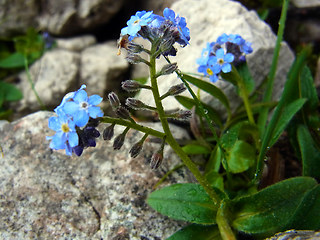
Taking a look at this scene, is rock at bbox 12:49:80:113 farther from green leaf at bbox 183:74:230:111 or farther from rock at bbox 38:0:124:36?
green leaf at bbox 183:74:230:111

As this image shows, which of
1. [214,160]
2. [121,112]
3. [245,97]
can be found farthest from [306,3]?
[121,112]

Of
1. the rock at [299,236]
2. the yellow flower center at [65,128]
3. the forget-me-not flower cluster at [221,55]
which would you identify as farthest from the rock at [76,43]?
the rock at [299,236]

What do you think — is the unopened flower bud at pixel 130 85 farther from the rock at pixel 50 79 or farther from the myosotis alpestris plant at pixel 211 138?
the rock at pixel 50 79

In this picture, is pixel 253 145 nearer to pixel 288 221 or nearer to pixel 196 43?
pixel 288 221

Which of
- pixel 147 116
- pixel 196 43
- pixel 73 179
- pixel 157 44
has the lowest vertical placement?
pixel 147 116

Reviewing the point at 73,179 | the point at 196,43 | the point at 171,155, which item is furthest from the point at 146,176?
the point at 196,43

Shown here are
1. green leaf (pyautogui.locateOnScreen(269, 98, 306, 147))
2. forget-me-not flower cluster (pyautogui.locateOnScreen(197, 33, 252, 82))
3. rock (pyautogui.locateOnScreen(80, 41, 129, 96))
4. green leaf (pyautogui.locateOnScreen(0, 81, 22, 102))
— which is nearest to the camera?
green leaf (pyautogui.locateOnScreen(269, 98, 306, 147))

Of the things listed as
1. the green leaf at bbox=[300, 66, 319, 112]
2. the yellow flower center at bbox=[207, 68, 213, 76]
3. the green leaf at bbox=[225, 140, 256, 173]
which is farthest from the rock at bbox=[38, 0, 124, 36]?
the green leaf at bbox=[225, 140, 256, 173]
